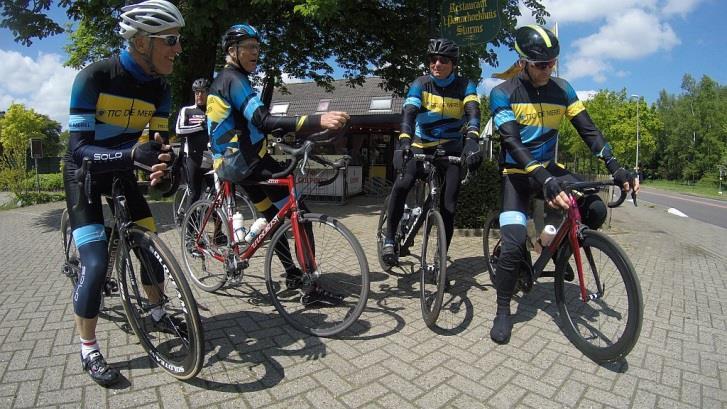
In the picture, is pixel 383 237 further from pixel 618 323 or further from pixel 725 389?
pixel 725 389

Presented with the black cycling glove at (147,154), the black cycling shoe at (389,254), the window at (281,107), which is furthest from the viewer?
the window at (281,107)

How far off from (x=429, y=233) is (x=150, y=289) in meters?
2.08

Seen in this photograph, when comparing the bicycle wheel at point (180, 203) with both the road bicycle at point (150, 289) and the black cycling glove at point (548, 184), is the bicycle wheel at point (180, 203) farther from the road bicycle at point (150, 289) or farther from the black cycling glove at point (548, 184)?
the black cycling glove at point (548, 184)

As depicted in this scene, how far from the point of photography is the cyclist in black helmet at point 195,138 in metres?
5.32

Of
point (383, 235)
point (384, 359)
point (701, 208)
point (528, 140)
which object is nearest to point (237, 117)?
point (383, 235)

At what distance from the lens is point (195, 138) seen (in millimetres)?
5402

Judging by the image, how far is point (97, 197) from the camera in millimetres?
2539

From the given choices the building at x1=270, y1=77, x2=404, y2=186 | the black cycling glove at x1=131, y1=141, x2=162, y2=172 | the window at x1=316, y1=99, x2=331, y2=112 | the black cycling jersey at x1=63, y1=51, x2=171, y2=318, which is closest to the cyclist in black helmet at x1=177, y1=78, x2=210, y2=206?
the black cycling jersey at x1=63, y1=51, x2=171, y2=318

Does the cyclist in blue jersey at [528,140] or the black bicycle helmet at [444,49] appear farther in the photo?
the black bicycle helmet at [444,49]

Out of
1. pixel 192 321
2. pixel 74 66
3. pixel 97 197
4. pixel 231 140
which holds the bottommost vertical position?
pixel 192 321

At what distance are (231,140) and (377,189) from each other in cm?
1275

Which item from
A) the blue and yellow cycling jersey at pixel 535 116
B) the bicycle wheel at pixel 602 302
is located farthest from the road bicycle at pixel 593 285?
the blue and yellow cycling jersey at pixel 535 116

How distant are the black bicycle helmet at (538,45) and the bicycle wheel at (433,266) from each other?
4.41 feet

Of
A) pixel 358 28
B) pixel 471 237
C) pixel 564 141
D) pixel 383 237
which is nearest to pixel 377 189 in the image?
pixel 358 28
